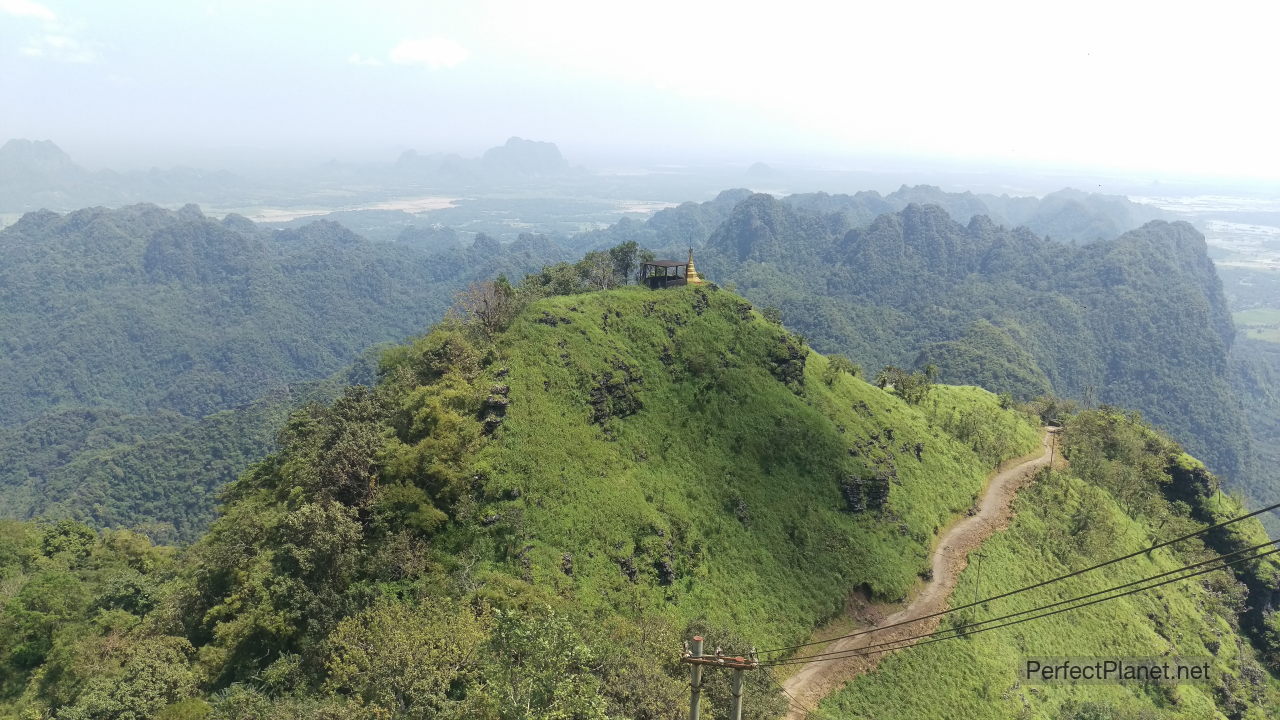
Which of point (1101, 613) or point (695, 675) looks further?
point (1101, 613)

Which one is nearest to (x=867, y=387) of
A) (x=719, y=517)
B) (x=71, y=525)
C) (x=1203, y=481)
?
(x=719, y=517)

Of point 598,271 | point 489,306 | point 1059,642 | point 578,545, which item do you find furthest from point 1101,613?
point 598,271

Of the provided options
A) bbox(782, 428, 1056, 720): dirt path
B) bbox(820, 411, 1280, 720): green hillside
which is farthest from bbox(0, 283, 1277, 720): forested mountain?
bbox(782, 428, 1056, 720): dirt path

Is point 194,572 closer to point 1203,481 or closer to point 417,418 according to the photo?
point 417,418

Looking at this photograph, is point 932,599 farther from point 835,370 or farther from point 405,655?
point 405,655

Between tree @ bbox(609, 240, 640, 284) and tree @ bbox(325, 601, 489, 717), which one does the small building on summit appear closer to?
tree @ bbox(609, 240, 640, 284)

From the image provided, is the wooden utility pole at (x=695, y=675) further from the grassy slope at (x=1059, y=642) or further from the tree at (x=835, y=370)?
the tree at (x=835, y=370)

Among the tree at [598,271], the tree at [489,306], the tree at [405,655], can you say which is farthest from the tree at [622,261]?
the tree at [405,655]
